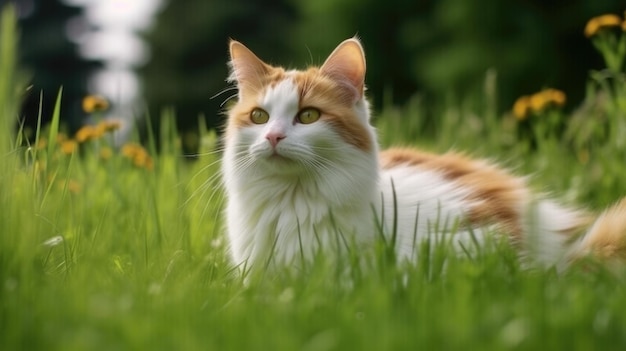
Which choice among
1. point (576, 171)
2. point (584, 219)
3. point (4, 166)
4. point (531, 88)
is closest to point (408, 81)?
point (531, 88)

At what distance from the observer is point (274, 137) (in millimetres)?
2541

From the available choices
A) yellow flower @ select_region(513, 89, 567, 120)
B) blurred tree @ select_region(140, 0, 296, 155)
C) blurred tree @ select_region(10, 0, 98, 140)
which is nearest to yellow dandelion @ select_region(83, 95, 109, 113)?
yellow flower @ select_region(513, 89, 567, 120)

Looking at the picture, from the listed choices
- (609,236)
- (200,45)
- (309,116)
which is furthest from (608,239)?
(200,45)

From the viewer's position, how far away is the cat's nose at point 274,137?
2.54 m

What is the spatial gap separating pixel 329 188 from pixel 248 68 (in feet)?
1.78

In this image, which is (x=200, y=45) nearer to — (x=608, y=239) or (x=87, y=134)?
(x=87, y=134)

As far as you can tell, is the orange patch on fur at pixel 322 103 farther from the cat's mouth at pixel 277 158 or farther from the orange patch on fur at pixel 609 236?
the orange patch on fur at pixel 609 236

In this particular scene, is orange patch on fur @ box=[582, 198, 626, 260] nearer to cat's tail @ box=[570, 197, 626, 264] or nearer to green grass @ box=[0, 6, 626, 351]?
cat's tail @ box=[570, 197, 626, 264]

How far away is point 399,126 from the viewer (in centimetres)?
516

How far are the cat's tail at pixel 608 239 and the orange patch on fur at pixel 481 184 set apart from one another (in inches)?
8.1

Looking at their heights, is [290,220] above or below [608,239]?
above

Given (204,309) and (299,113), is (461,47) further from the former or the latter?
(204,309)

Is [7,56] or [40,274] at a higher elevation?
[7,56]

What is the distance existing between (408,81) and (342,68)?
35.3 ft
